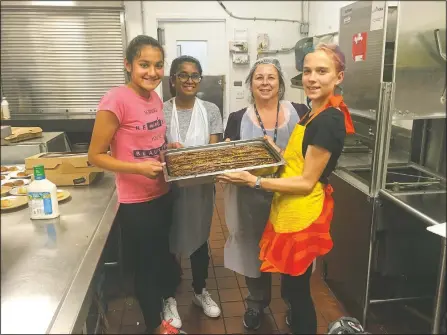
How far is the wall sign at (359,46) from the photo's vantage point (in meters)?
1.47

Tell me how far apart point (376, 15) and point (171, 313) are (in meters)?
1.23

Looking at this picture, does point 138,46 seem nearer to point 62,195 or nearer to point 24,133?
point 62,195

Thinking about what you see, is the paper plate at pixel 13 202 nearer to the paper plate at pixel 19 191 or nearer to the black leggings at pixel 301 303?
the paper plate at pixel 19 191

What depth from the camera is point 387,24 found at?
1.18 metres

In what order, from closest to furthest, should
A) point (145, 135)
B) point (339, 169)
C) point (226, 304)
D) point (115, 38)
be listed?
point (145, 135)
point (226, 304)
point (339, 169)
point (115, 38)

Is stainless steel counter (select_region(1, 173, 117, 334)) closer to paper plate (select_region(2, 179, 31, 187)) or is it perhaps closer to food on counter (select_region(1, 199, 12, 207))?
food on counter (select_region(1, 199, 12, 207))

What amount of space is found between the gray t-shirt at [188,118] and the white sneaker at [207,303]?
24.0 inches

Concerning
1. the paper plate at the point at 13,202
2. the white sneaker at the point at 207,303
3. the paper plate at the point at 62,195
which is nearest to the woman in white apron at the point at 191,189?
the white sneaker at the point at 207,303

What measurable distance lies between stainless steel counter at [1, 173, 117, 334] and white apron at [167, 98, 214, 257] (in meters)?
0.25

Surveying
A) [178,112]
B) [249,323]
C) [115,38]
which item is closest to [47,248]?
[178,112]

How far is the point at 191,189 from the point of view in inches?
53.5

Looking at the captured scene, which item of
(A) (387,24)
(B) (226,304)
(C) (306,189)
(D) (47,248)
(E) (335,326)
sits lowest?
(B) (226,304)

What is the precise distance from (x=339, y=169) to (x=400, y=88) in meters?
0.50

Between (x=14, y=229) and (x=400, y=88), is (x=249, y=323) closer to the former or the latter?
(x=14, y=229)
